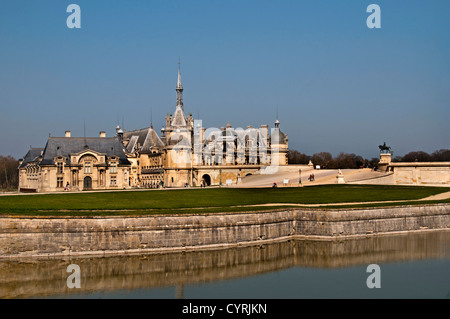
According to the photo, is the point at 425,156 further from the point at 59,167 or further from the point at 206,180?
the point at 59,167

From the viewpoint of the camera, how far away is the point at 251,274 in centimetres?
3419

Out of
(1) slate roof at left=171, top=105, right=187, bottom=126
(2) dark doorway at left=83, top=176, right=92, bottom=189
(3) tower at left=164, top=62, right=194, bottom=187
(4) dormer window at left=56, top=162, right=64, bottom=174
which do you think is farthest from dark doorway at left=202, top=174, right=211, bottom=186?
(4) dormer window at left=56, top=162, right=64, bottom=174

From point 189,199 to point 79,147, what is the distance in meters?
32.3

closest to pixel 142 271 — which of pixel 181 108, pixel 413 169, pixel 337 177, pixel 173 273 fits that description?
pixel 173 273

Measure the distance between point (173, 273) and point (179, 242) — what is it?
5.67 metres

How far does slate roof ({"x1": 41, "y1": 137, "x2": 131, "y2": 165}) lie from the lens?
76938mm

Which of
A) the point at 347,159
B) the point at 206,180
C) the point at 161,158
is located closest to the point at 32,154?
the point at 161,158

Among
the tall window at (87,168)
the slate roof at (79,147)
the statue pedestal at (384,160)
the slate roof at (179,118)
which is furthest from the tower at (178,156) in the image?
the statue pedestal at (384,160)

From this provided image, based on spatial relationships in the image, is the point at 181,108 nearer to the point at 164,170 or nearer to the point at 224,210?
the point at 164,170

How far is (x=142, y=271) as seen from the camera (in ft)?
113

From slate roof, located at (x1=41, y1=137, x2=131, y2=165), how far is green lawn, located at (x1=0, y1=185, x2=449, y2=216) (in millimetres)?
23889

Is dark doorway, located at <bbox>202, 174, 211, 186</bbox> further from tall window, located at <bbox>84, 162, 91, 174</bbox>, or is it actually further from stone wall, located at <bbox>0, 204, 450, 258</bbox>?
stone wall, located at <bbox>0, 204, 450, 258</bbox>

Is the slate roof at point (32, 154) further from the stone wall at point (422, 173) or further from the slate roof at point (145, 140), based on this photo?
the stone wall at point (422, 173)

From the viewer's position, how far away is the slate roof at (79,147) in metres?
76.9
